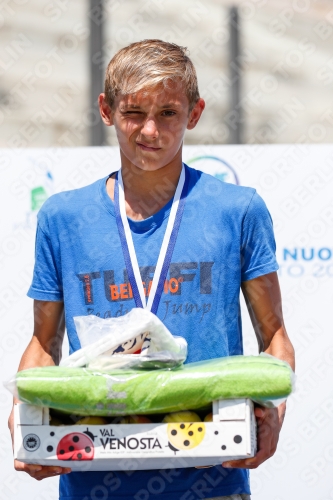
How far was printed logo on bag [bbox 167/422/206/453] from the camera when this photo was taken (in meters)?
1.62

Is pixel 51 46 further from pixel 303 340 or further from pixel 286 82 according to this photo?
pixel 303 340

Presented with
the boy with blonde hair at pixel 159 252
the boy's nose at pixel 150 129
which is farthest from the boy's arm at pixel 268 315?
the boy's nose at pixel 150 129

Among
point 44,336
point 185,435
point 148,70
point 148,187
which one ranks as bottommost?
point 185,435

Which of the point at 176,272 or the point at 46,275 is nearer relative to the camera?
the point at 176,272

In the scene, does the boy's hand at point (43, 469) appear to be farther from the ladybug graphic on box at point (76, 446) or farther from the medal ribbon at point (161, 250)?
the medal ribbon at point (161, 250)

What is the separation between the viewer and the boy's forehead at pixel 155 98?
1.87m

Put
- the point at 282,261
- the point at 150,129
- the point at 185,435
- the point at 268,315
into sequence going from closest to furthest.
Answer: the point at 185,435
the point at 150,129
the point at 268,315
the point at 282,261

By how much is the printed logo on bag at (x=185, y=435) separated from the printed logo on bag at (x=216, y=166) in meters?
1.89

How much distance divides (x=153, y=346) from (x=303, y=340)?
1.83 metres

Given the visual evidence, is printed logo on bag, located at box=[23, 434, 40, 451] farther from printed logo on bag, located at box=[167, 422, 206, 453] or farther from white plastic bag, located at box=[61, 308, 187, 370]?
printed logo on bag, located at box=[167, 422, 206, 453]

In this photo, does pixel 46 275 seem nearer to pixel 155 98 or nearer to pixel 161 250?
pixel 161 250

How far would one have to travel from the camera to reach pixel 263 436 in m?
1.72

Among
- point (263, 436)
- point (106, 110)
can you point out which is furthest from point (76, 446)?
point (106, 110)

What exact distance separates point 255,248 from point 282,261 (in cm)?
148
